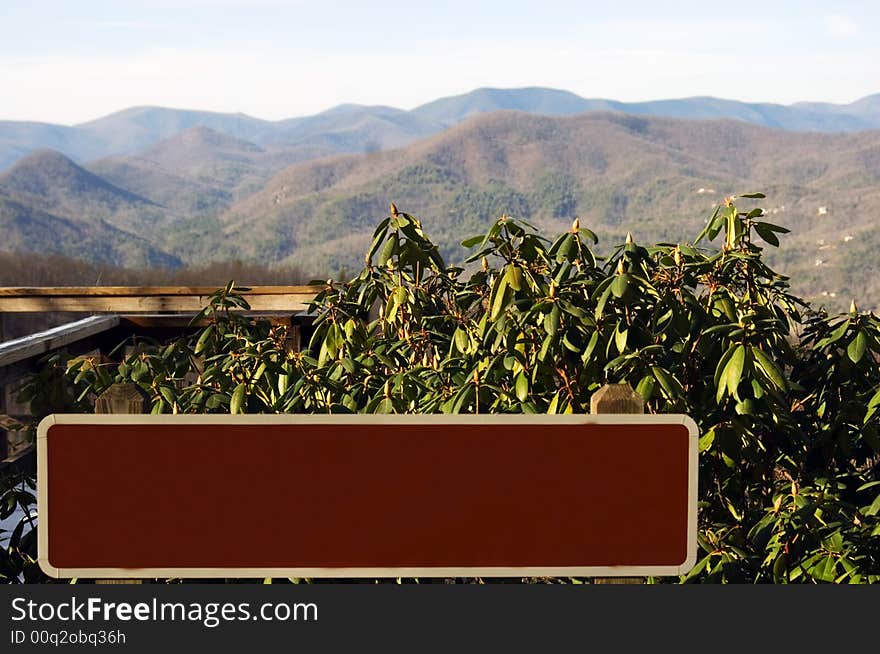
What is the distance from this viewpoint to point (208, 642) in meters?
2.14

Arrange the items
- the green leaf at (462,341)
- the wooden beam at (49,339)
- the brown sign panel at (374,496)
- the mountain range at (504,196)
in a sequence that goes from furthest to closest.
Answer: the mountain range at (504,196), the wooden beam at (49,339), the green leaf at (462,341), the brown sign panel at (374,496)

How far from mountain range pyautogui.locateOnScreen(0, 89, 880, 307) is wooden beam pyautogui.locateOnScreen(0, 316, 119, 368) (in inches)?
1408

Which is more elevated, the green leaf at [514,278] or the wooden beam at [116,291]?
the green leaf at [514,278]

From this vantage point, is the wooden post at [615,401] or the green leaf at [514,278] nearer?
the wooden post at [615,401]

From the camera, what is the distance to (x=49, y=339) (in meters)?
4.30

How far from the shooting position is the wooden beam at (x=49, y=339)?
3914 millimetres

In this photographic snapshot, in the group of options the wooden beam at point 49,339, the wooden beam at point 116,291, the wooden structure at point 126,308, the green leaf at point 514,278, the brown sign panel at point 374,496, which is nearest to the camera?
the brown sign panel at point 374,496

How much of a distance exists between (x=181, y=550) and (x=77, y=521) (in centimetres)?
21

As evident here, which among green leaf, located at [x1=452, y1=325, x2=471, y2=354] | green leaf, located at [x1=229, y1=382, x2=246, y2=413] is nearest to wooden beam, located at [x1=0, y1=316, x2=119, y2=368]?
green leaf, located at [x1=229, y1=382, x2=246, y2=413]

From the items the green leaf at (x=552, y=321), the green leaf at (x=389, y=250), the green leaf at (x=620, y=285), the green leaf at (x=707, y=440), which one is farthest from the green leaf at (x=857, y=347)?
the green leaf at (x=389, y=250)

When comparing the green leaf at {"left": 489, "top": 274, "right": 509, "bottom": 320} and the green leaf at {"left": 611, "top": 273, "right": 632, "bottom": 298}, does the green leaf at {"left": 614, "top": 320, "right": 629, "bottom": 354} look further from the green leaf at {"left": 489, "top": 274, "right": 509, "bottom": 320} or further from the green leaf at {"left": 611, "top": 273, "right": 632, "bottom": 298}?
the green leaf at {"left": 489, "top": 274, "right": 509, "bottom": 320}

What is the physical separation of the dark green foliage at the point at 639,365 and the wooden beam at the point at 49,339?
1.73 feet

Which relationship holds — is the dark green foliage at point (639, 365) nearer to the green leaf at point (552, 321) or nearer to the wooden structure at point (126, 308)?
the green leaf at point (552, 321)

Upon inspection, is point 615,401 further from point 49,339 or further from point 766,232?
point 49,339
